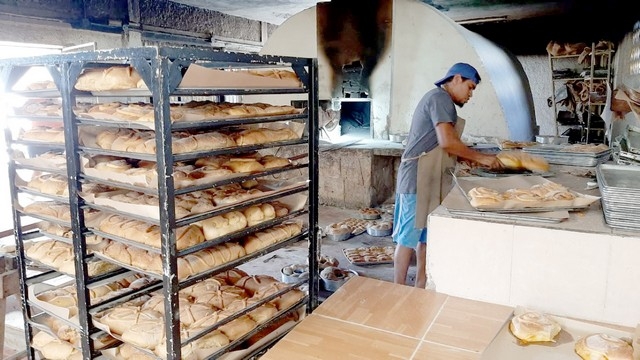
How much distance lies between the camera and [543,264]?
1358mm

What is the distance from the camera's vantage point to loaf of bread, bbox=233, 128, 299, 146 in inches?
85.4

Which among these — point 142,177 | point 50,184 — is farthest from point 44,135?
point 142,177

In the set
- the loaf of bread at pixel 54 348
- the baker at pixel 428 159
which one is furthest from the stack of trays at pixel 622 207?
the loaf of bread at pixel 54 348

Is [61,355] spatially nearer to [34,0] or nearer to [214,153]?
[214,153]

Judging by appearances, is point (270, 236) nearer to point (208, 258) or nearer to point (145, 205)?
point (208, 258)

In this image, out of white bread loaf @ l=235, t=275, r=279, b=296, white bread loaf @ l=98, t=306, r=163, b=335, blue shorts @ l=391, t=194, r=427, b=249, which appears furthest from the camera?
blue shorts @ l=391, t=194, r=427, b=249

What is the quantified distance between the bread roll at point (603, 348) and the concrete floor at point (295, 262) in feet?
8.62

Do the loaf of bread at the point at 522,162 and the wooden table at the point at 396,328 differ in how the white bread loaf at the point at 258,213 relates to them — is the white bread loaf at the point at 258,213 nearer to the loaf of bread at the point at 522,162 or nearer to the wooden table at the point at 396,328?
the wooden table at the point at 396,328

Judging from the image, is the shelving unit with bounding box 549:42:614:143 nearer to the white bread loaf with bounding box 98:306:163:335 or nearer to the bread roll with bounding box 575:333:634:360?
the bread roll with bounding box 575:333:634:360

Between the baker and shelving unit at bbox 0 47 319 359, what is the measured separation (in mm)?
1041

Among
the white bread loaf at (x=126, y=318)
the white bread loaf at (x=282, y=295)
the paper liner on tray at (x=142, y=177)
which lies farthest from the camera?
the white bread loaf at (x=282, y=295)

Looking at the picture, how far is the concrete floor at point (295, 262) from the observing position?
323cm

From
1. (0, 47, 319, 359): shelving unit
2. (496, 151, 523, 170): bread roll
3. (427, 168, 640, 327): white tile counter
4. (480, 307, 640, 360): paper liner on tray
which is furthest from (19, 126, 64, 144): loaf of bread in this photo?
(496, 151, 523, 170): bread roll

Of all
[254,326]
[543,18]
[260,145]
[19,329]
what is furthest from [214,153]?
[543,18]
